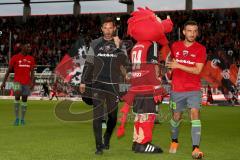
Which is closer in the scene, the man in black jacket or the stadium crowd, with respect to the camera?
the man in black jacket

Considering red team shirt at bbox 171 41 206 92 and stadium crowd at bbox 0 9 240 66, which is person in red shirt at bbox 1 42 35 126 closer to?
red team shirt at bbox 171 41 206 92

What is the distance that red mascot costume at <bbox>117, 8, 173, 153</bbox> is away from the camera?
7.21 meters

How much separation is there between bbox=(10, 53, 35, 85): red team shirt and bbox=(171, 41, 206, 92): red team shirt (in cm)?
593

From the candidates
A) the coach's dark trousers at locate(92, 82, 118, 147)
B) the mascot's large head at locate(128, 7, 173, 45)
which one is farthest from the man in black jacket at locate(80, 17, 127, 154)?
the mascot's large head at locate(128, 7, 173, 45)

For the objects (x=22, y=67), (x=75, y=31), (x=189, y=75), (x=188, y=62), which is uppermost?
(x=75, y=31)

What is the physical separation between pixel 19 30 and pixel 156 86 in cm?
4006

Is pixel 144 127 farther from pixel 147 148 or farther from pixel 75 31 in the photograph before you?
pixel 75 31

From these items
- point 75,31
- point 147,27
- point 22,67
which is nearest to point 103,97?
point 147,27

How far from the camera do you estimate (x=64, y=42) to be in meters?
41.8

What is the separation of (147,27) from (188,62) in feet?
2.74

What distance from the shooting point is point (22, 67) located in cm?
1243

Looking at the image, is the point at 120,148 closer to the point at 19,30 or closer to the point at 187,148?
the point at 187,148

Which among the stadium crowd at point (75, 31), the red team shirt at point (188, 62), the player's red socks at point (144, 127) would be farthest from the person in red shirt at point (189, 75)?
the stadium crowd at point (75, 31)

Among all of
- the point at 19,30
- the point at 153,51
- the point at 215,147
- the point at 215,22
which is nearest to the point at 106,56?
the point at 153,51
